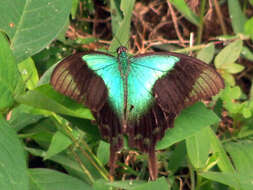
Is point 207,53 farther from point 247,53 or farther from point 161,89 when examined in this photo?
Answer: point 161,89

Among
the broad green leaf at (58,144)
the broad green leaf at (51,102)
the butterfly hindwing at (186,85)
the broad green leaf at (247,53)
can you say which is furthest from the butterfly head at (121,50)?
the broad green leaf at (247,53)

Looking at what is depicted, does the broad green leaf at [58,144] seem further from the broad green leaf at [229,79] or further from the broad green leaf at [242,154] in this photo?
the broad green leaf at [229,79]

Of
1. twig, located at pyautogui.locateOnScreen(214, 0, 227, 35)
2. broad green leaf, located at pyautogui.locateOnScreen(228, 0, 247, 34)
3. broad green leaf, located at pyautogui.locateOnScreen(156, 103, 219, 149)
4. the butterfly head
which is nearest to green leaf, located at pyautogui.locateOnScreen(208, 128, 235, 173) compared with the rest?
broad green leaf, located at pyautogui.locateOnScreen(156, 103, 219, 149)

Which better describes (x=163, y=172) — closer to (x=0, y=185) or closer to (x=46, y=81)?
(x=46, y=81)

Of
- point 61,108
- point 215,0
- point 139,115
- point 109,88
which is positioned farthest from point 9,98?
point 215,0

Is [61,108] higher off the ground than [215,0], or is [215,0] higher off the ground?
[215,0]

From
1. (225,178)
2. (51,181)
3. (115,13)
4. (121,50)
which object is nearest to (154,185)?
(225,178)

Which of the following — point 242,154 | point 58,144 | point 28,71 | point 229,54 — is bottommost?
point 242,154
